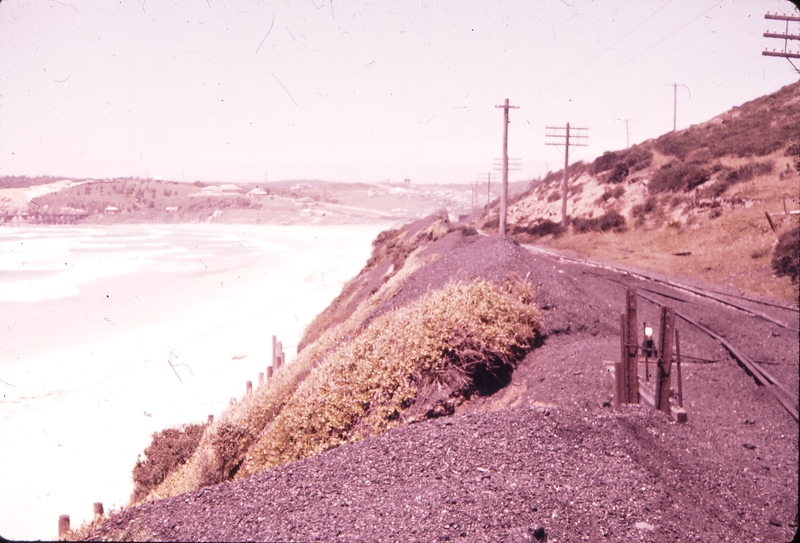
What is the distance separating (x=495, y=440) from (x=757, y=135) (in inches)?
1346

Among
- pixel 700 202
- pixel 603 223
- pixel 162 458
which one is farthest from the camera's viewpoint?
pixel 603 223

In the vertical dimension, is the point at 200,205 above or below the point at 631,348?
above

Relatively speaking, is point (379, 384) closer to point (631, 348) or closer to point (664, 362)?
point (631, 348)

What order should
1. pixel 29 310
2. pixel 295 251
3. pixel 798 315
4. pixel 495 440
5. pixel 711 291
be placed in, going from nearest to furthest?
pixel 495 440 → pixel 798 315 → pixel 711 291 → pixel 29 310 → pixel 295 251

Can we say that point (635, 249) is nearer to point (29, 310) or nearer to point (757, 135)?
point (757, 135)

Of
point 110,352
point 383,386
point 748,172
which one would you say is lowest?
point 110,352

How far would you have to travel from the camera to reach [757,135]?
32.6m

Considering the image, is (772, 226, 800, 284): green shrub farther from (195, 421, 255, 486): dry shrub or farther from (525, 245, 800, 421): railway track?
(195, 421, 255, 486): dry shrub

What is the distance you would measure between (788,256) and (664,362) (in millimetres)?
12958

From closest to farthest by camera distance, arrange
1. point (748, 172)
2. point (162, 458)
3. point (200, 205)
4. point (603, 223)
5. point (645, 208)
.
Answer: point (162, 458), point (748, 172), point (645, 208), point (603, 223), point (200, 205)

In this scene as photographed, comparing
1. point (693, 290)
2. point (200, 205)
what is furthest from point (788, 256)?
point (200, 205)

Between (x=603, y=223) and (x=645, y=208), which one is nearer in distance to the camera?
(x=645, y=208)

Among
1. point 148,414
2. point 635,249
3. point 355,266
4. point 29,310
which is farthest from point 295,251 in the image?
point 148,414

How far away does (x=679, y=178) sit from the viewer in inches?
1256
